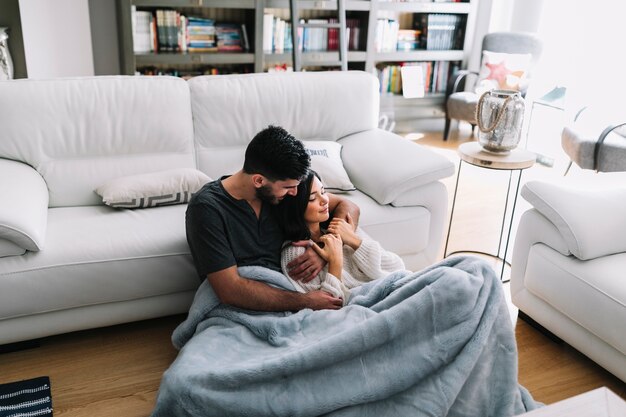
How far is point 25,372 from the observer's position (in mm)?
1934

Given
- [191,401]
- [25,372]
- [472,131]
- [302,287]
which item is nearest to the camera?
[191,401]

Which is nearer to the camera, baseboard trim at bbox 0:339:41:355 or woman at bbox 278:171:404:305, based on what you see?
woman at bbox 278:171:404:305

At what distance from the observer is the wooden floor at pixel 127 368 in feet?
6.00

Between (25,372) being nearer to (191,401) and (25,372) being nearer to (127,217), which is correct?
(127,217)

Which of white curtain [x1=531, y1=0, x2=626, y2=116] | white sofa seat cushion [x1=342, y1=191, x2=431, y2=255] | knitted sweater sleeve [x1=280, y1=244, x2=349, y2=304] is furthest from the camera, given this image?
white curtain [x1=531, y1=0, x2=626, y2=116]

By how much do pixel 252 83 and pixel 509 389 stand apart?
5.73 feet

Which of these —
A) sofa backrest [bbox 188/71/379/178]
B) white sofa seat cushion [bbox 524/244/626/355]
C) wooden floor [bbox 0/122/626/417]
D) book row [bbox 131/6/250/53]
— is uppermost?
book row [bbox 131/6/250/53]

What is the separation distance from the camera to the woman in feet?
5.94

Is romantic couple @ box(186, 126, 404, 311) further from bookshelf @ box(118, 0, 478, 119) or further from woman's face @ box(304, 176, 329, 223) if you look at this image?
bookshelf @ box(118, 0, 478, 119)

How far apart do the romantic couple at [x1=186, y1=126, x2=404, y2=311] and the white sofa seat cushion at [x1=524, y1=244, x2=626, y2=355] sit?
57 centimetres

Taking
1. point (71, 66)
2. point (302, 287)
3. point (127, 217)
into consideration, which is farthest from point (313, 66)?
point (302, 287)

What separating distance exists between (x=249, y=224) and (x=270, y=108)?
97cm

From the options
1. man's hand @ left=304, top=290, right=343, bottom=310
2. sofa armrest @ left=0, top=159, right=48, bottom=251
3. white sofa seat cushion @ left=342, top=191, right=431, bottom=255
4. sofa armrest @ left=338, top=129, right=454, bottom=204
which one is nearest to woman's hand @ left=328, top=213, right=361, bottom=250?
man's hand @ left=304, top=290, right=343, bottom=310

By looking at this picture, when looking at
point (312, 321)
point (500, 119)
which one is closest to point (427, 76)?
point (500, 119)
